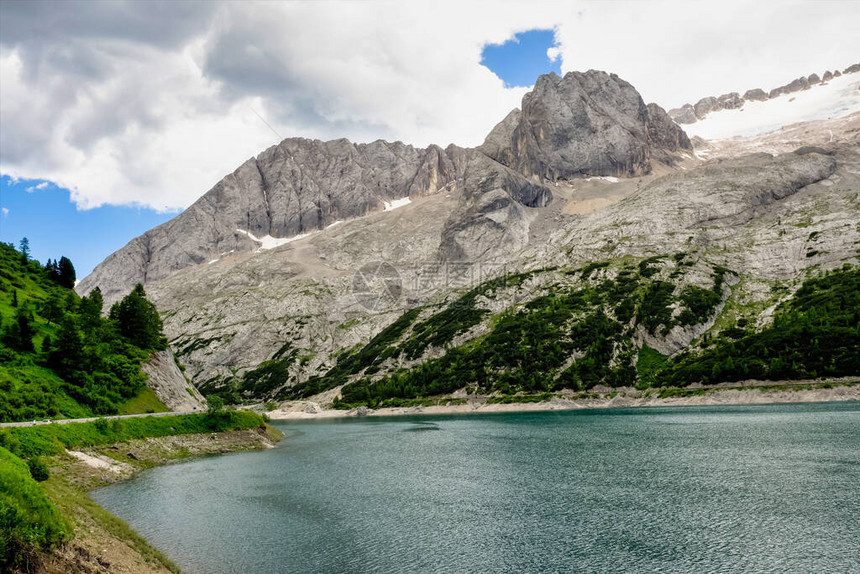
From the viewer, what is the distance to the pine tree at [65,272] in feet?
393

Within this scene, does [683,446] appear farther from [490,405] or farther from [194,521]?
[490,405]

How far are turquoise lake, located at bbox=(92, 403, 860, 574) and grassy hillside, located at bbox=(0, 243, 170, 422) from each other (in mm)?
17156

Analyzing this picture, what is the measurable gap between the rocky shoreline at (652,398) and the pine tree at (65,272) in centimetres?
9008

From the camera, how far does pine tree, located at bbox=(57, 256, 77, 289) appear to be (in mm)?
119925

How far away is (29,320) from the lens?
7519 cm

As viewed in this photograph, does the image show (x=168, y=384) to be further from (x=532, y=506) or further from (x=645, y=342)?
(x=645, y=342)

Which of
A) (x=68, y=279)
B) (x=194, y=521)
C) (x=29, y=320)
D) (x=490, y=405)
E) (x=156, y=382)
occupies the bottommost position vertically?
(x=490, y=405)

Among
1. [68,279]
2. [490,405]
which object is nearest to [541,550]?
[490,405]

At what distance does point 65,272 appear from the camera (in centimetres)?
12106

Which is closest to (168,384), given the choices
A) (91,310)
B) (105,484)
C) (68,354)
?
(91,310)

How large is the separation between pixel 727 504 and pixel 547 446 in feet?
113

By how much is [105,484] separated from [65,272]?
92.0 metres

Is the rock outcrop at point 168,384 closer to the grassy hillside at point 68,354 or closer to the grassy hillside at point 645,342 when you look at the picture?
the grassy hillside at point 68,354

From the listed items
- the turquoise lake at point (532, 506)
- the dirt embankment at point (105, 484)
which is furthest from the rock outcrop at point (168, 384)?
the turquoise lake at point (532, 506)
